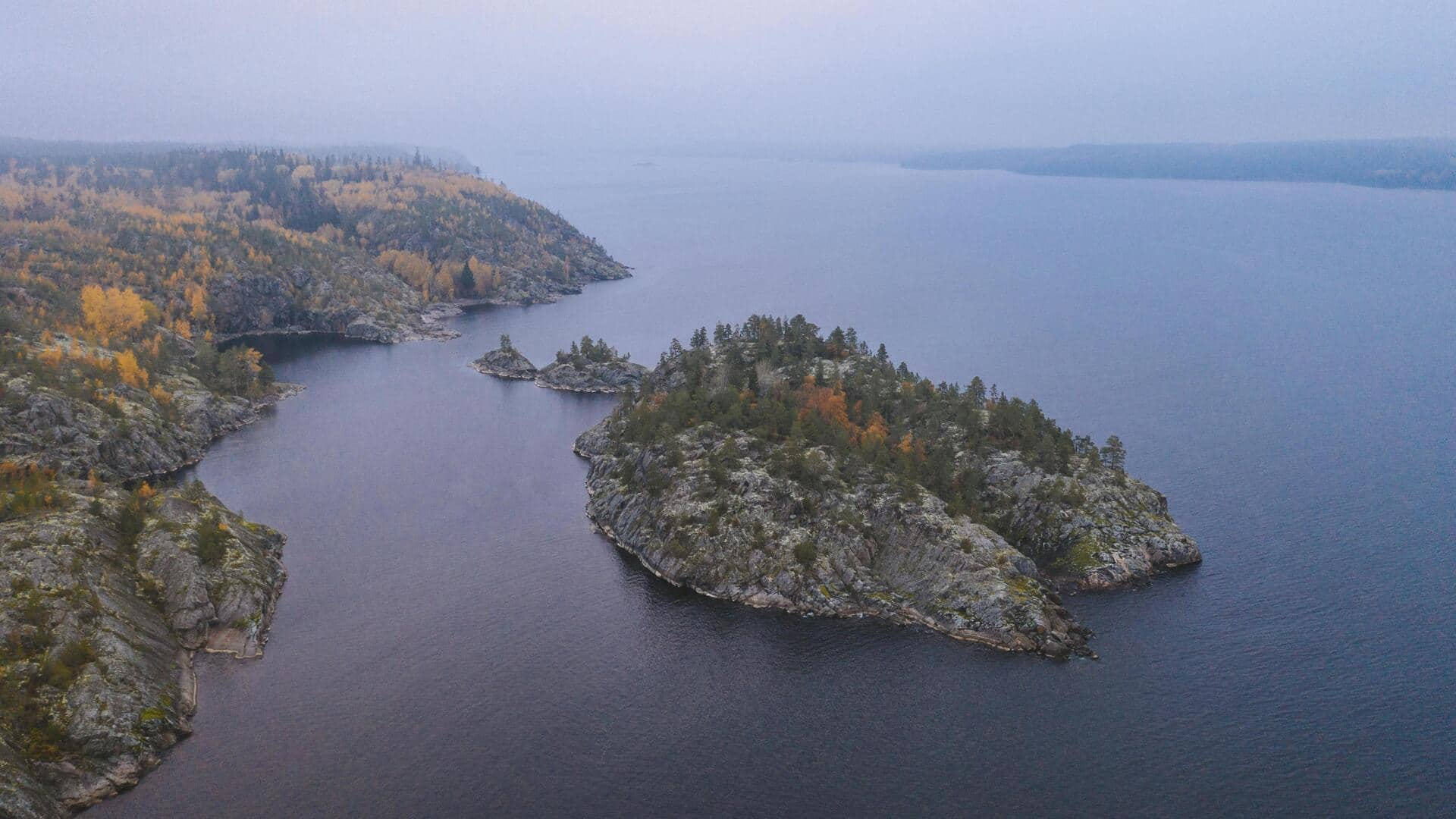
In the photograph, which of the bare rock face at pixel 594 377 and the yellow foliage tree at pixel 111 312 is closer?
the yellow foliage tree at pixel 111 312

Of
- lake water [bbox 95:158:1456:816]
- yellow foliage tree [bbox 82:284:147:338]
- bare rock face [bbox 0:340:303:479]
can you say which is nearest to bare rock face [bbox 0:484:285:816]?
lake water [bbox 95:158:1456:816]

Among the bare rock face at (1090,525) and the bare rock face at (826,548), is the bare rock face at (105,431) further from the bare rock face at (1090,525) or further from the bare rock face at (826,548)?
the bare rock face at (1090,525)

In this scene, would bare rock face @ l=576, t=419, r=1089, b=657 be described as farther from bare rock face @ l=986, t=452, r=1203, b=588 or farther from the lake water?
bare rock face @ l=986, t=452, r=1203, b=588

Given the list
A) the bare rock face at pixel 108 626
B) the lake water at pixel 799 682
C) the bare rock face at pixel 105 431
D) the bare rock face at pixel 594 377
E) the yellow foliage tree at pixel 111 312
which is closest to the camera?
the bare rock face at pixel 108 626

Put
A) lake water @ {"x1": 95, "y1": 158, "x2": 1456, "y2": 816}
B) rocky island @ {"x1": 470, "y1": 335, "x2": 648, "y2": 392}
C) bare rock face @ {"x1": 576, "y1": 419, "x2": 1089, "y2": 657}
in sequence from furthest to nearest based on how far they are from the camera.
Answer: rocky island @ {"x1": 470, "y1": 335, "x2": 648, "y2": 392} → bare rock face @ {"x1": 576, "y1": 419, "x2": 1089, "y2": 657} → lake water @ {"x1": 95, "y1": 158, "x2": 1456, "y2": 816}

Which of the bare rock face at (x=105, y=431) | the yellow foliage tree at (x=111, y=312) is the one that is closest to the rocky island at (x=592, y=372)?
the bare rock face at (x=105, y=431)

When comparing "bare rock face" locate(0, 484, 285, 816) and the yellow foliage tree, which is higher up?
the yellow foliage tree

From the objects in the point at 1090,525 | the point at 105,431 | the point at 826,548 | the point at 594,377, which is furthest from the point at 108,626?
the point at 594,377

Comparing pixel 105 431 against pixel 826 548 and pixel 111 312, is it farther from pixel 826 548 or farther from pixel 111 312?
Answer: pixel 826 548

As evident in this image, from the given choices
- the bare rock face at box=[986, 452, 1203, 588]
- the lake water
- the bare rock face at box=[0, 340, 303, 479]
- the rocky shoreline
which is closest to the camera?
the lake water
